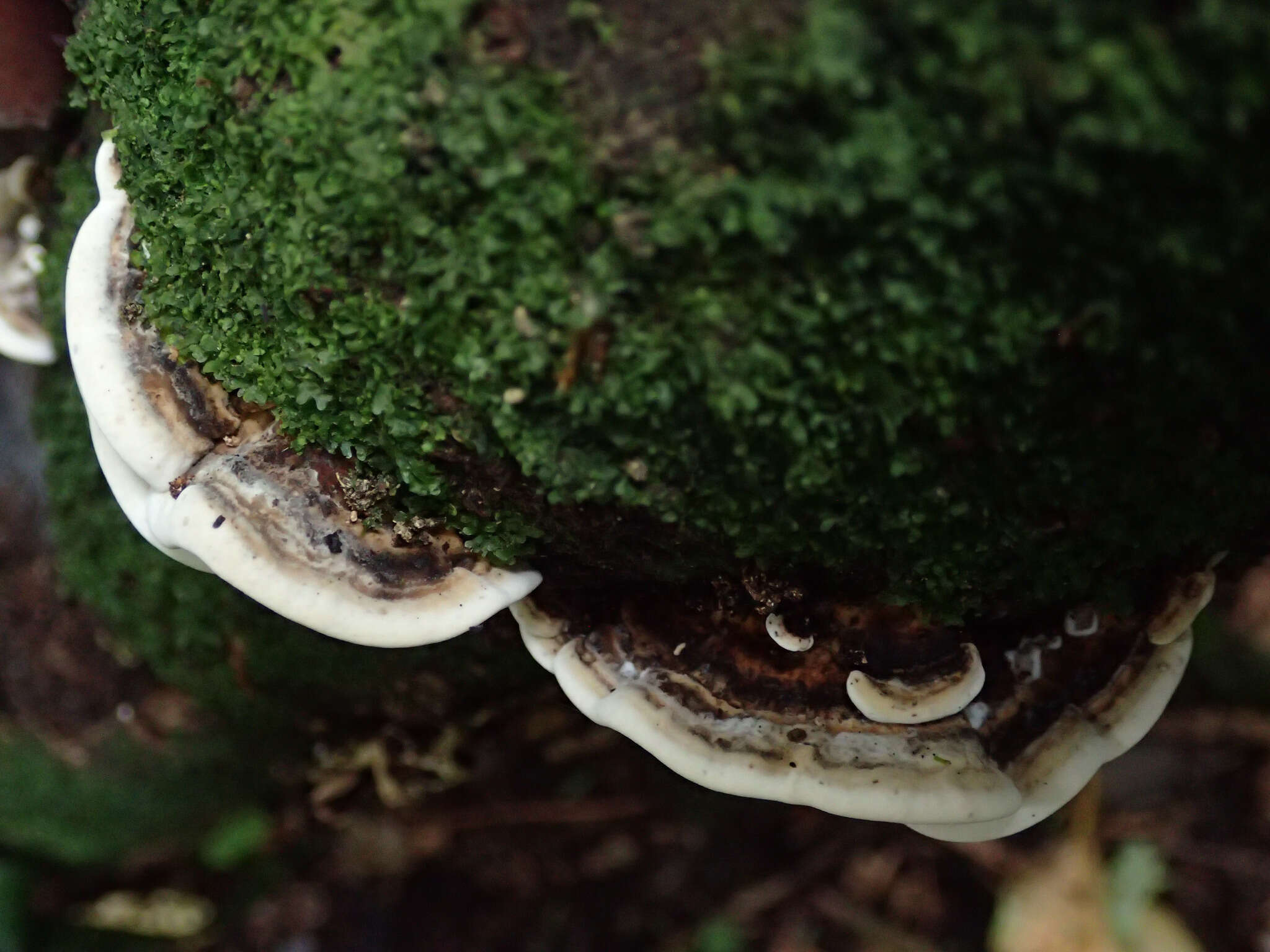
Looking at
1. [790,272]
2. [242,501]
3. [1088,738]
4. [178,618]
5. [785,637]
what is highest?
[790,272]

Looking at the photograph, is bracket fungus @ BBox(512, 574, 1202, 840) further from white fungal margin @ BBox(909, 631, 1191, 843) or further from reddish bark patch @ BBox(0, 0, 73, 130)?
reddish bark patch @ BBox(0, 0, 73, 130)

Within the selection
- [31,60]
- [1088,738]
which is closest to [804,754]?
[1088,738]

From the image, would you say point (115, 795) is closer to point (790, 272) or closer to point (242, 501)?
point (242, 501)

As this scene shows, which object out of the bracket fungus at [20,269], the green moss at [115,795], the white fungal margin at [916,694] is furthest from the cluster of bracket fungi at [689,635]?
the green moss at [115,795]

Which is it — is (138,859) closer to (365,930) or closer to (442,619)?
(365,930)

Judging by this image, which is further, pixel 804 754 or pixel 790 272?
pixel 804 754

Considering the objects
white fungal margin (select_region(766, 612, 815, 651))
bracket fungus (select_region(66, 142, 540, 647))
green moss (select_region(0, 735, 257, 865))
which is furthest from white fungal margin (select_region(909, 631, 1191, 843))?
green moss (select_region(0, 735, 257, 865))

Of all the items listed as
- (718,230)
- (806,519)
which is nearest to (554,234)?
(718,230)
